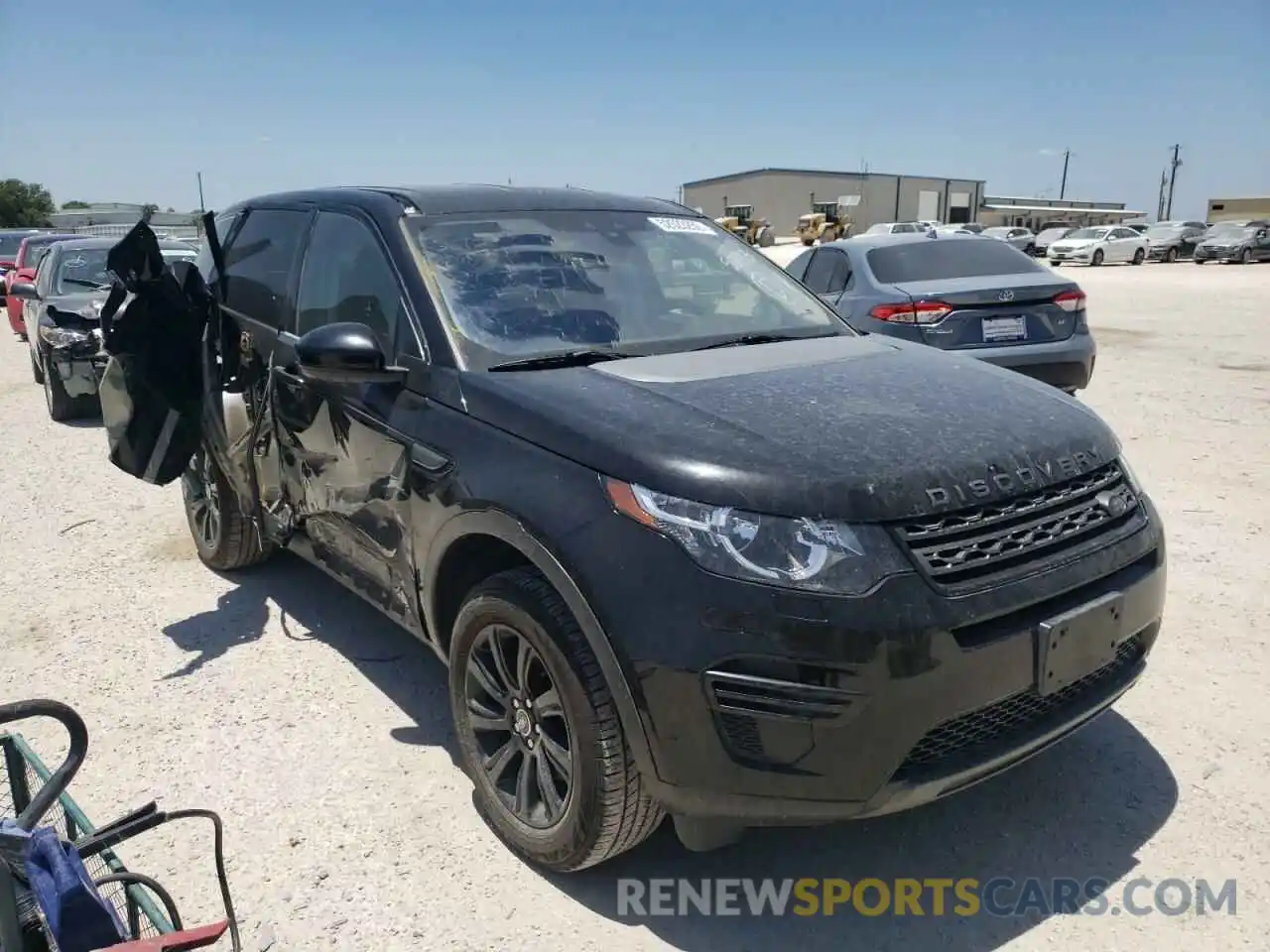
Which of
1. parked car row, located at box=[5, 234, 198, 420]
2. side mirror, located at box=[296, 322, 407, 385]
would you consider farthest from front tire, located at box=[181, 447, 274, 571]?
parked car row, located at box=[5, 234, 198, 420]

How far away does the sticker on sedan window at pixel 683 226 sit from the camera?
390 centimetres

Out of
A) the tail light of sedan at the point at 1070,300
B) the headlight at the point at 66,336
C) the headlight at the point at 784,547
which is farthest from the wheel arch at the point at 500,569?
the headlight at the point at 66,336

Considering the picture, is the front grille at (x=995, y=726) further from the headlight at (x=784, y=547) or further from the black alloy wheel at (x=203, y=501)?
the black alloy wheel at (x=203, y=501)

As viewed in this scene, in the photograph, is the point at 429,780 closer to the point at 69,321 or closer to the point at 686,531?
the point at 686,531

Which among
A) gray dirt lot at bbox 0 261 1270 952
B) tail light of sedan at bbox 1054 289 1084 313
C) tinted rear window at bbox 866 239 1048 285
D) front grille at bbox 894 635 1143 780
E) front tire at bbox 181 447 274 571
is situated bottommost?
gray dirt lot at bbox 0 261 1270 952

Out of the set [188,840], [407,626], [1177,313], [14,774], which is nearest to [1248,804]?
[407,626]

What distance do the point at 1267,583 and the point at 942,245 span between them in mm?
4644

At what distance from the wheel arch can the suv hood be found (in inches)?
10.3

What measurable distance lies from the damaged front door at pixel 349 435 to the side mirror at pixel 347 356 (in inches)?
3.2

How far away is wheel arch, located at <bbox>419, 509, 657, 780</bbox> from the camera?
228 cm

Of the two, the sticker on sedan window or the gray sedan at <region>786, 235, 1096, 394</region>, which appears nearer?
the sticker on sedan window

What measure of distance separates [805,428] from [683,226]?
1812mm

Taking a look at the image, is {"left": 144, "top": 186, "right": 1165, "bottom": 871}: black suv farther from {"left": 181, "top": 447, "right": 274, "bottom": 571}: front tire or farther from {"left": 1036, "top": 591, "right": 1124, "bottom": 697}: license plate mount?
{"left": 181, "top": 447, "right": 274, "bottom": 571}: front tire

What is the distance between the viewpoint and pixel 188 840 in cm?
292
